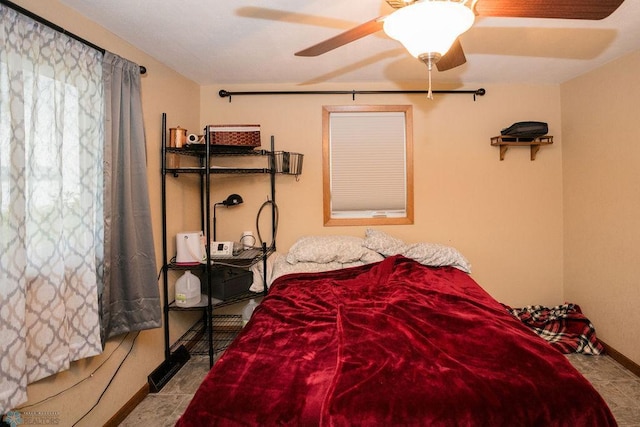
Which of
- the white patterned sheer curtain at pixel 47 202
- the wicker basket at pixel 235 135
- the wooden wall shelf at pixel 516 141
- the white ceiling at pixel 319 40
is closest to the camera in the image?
the white patterned sheer curtain at pixel 47 202

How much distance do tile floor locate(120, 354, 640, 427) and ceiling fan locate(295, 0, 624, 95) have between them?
2207 mm

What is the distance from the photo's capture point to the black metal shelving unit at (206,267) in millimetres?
2324

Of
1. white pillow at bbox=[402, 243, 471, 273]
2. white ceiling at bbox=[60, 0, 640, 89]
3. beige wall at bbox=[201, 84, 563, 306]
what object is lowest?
white pillow at bbox=[402, 243, 471, 273]

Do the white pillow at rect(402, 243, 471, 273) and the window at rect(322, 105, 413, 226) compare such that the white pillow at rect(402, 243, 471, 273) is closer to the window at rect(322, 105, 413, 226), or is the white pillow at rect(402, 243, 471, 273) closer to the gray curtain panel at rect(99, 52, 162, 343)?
the window at rect(322, 105, 413, 226)

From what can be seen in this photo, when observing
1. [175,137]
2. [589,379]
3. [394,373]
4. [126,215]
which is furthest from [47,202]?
Result: [589,379]

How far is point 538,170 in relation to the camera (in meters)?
3.10

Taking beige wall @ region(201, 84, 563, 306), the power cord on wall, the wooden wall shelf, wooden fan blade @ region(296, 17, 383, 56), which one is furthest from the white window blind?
the power cord on wall

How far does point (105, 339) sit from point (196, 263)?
0.77m

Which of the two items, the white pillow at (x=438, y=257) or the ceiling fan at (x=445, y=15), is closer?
the ceiling fan at (x=445, y=15)

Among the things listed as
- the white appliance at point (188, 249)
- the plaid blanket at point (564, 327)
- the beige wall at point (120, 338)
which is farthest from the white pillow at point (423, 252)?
the beige wall at point (120, 338)

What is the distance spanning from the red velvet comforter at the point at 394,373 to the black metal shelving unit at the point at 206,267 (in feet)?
2.67

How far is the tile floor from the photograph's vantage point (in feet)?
6.40

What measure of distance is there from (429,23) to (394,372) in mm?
1217

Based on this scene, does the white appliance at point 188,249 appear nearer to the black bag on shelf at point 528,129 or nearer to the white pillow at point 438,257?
the white pillow at point 438,257
